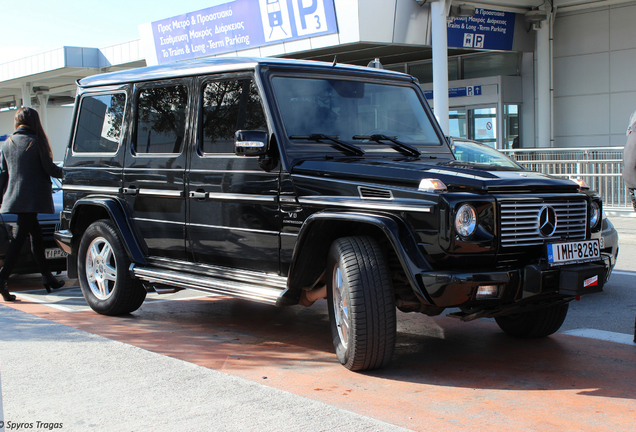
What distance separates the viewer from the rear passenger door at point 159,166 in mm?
5898

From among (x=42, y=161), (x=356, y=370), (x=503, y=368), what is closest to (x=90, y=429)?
(x=356, y=370)

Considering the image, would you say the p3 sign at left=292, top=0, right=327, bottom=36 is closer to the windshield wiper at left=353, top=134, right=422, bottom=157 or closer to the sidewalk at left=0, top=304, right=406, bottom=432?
the windshield wiper at left=353, top=134, right=422, bottom=157

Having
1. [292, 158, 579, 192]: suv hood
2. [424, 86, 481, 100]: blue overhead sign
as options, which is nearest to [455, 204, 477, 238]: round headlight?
[292, 158, 579, 192]: suv hood

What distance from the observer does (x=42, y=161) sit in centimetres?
752

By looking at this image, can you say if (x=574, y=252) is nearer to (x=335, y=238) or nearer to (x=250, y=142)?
Answer: (x=335, y=238)

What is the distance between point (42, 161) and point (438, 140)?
13.6 feet

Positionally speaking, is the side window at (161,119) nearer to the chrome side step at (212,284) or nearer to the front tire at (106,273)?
the front tire at (106,273)

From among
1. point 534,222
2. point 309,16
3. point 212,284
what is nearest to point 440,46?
point 309,16

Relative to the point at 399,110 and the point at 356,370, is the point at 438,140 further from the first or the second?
the point at 356,370

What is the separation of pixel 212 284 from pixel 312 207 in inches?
43.1

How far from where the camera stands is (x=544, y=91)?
854 inches

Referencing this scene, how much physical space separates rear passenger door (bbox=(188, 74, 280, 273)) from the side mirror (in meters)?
A: 0.21

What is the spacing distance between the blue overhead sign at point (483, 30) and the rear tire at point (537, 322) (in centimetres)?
1536

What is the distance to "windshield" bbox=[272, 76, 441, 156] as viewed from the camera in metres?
5.32
